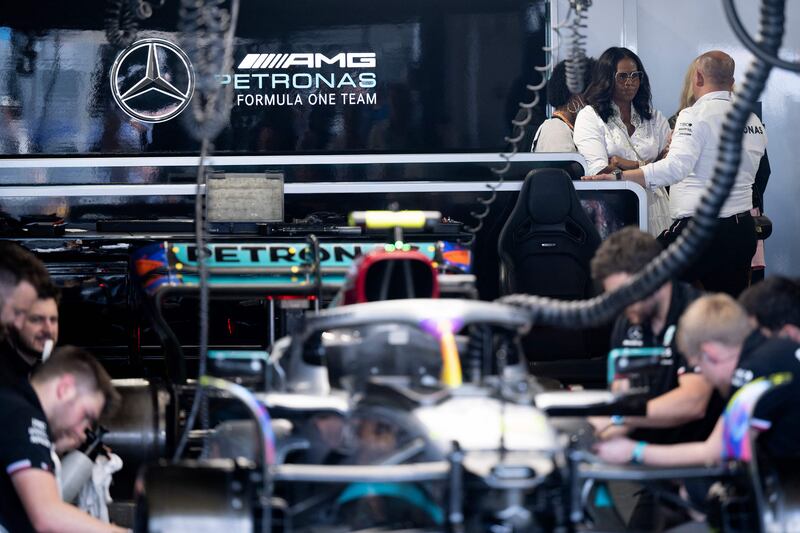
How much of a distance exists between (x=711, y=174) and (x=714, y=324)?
352 centimetres

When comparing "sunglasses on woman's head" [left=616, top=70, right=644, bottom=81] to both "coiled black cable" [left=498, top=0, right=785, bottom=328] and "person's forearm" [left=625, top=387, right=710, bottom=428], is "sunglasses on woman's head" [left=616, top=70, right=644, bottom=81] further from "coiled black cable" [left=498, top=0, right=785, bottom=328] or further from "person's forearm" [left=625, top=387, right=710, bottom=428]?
"coiled black cable" [left=498, top=0, right=785, bottom=328]

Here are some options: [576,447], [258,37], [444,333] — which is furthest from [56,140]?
[576,447]

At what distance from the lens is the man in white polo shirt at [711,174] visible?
7.59 m

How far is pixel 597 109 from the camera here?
866 centimetres

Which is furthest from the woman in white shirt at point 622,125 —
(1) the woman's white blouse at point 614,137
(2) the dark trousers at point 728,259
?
(2) the dark trousers at point 728,259

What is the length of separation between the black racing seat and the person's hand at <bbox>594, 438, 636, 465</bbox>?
318cm

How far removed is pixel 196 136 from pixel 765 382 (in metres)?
5.29

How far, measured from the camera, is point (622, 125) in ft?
28.7

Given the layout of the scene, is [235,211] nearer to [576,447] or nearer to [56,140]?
[56,140]

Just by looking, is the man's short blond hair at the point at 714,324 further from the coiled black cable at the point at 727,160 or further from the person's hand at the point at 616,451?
the person's hand at the point at 616,451

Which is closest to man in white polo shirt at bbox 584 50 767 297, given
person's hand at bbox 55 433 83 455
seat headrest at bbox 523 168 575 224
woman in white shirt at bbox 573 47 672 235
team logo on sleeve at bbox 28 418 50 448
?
woman in white shirt at bbox 573 47 672 235

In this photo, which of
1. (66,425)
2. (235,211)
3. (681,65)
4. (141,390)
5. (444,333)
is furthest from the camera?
(681,65)

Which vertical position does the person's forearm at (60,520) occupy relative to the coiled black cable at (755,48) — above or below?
below

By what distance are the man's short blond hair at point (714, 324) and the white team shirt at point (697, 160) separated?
3.32 metres
